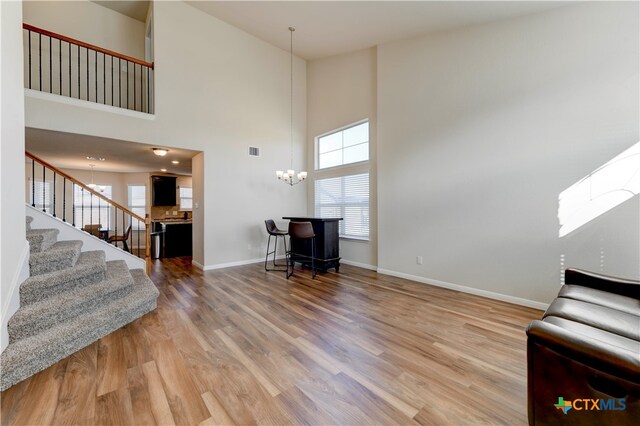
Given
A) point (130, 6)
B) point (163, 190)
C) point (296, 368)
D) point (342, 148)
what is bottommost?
point (296, 368)

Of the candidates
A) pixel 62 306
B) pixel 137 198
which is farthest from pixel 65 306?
pixel 137 198

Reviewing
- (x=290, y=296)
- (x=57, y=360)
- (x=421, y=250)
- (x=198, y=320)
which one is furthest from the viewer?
(x=421, y=250)

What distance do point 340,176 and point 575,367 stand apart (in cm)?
467

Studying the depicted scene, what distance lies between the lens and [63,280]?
7.89 ft

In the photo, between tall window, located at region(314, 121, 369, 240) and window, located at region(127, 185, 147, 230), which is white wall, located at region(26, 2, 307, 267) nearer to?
tall window, located at region(314, 121, 369, 240)

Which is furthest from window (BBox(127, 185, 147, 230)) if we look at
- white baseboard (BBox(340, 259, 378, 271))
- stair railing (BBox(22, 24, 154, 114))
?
white baseboard (BBox(340, 259, 378, 271))

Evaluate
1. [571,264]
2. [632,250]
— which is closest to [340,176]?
[571,264]

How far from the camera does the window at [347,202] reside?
5043 millimetres

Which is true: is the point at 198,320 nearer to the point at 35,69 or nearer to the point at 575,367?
the point at 575,367

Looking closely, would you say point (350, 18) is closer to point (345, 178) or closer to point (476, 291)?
point (345, 178)

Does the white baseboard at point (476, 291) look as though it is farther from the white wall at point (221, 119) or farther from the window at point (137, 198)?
the window at point (137, 198)

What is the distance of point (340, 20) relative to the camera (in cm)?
419

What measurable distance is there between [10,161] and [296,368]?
2.80 meters

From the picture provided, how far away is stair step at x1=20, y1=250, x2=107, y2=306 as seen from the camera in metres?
2.17
